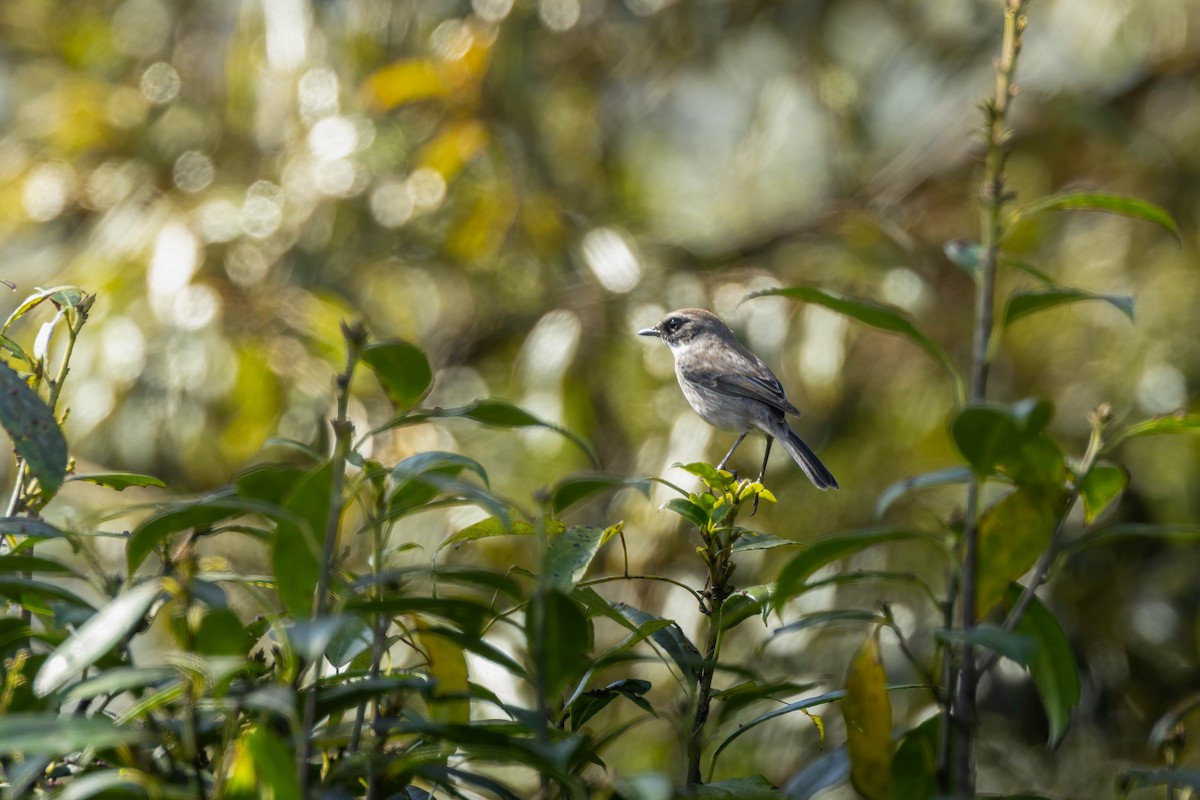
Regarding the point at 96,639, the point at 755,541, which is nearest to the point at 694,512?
the point at 755,541

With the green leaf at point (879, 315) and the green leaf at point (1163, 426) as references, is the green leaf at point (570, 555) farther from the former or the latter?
the green leaf at point (1163, 426)

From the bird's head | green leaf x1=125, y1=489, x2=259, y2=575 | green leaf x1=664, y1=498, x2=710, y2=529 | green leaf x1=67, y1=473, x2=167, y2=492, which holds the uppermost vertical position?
the bird's head

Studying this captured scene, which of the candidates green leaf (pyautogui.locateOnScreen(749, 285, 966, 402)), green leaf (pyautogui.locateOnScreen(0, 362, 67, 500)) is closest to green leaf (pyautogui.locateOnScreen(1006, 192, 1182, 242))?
green leaf (pyautogui.locateOnScreen(749, 285, 966, 402))

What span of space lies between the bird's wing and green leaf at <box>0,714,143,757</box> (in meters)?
2.84

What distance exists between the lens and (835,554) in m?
0.96

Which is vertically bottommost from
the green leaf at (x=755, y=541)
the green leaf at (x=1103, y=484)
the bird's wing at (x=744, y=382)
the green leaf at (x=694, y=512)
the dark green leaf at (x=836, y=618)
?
the dark green leaf at (x=836, y=618)

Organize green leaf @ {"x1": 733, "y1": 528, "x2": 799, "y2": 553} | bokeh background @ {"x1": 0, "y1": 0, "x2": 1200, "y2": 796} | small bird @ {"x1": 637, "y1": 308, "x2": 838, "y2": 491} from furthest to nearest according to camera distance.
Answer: bokeh background @ {"x1": 0, "y1": 0, "x2": 1200, "y2": 796} < small bird @ {"x1": 637, "y1": 308, "x2": 838, "y2": 491} < green leaf @ {"x1": 733, "y1": 528, "x2": 799, "y2": 553}

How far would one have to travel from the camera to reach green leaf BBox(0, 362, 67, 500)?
41.8 inches

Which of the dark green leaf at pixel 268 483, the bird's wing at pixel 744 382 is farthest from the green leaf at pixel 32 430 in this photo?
the bird's wing at pixel 744 382

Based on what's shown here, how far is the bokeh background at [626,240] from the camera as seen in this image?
4.89 m

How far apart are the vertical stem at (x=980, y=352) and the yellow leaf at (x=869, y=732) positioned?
6 centimetres

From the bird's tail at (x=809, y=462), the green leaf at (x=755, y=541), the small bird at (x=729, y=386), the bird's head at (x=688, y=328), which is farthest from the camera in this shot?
the bird's head at (x=688, y=328)

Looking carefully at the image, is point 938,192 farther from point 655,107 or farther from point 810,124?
point 655,107

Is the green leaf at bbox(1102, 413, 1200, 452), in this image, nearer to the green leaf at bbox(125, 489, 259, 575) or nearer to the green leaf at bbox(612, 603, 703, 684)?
the green leaf at bbox(612, 603, 703, 684)
